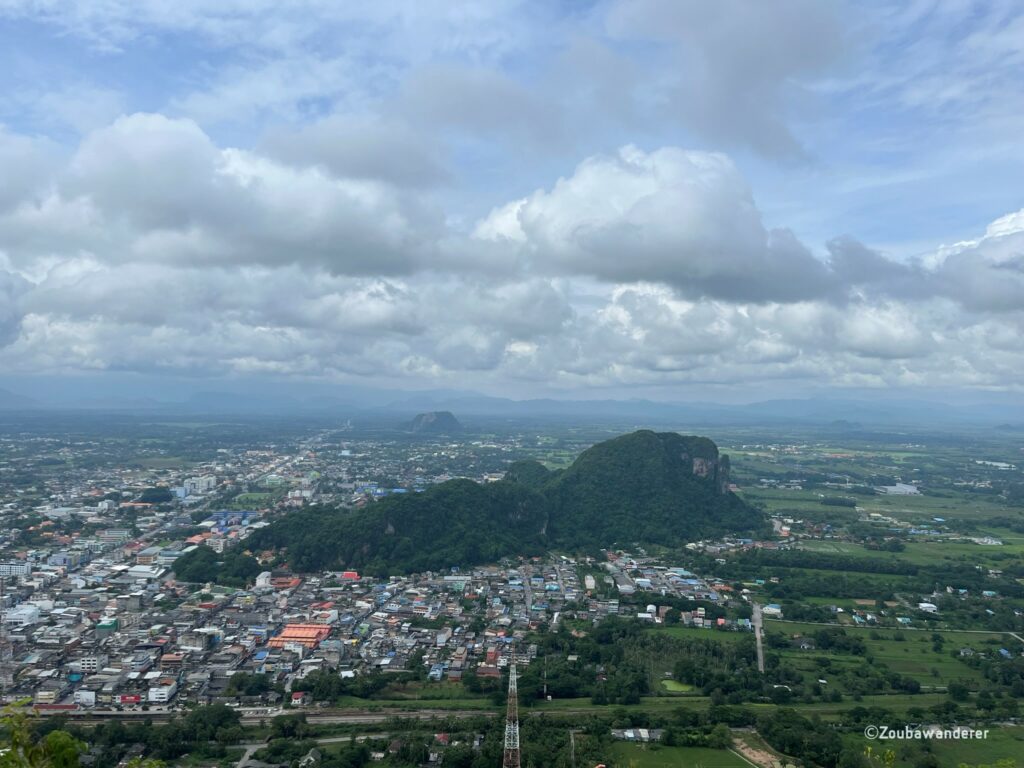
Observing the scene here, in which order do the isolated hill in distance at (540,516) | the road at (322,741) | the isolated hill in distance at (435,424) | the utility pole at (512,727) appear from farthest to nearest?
the isolated hill in distance at (435,424), the isolated hill in distance at (540,516), the road at (322,741), the utility pole at (512,727)

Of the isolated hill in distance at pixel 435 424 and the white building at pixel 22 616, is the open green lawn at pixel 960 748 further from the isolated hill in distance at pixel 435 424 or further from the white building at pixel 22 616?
the isolated hill in distance at pixel 435 424

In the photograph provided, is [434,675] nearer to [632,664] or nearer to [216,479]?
[632,664]

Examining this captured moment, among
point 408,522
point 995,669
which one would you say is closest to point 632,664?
point 995,669

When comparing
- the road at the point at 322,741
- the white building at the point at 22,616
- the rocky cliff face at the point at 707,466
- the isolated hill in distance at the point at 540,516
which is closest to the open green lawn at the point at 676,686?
the road at the point at 322,741

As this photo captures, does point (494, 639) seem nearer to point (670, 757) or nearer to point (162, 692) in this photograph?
point (670, 757)

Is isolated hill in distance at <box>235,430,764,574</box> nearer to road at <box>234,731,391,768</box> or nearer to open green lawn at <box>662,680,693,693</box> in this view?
open green lawn at <box>662,680,693,693</box>

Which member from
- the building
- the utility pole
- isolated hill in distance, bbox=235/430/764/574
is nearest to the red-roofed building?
the utility pole
